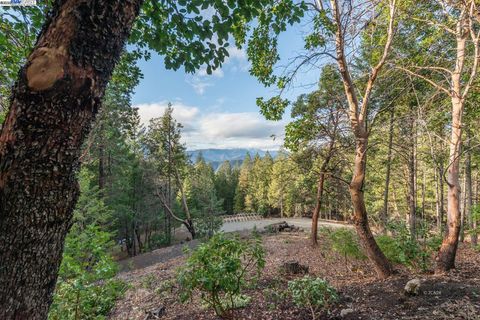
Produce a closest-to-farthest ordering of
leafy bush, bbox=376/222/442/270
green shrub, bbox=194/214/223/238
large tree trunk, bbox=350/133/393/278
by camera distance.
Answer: large tree trunk, bbox=350/133/393/278
leafy bush, bbox=376/222/442/270
green shrub, bbox=194/214/223/238

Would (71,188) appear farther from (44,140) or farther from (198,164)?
(198,164)

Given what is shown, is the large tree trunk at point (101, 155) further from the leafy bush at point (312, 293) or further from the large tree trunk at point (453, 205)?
the large tree trunk at point (453, 205)

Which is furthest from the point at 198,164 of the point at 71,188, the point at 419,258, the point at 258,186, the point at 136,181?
the point at 71,188

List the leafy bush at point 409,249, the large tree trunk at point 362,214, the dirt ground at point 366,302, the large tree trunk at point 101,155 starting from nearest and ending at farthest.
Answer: the dirt ground at point 366,302, the large tree trunk at point 362,214, the leafy bush at point 409,249, the large tree trunk at point 101,155

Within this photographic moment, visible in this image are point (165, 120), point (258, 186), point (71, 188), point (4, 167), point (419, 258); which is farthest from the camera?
point (258, 186)

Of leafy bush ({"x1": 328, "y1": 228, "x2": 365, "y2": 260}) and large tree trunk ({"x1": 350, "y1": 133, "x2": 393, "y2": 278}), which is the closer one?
large tree trunk ({"x1": 350, "y1": 133, "x2": 393, "y2": 278})

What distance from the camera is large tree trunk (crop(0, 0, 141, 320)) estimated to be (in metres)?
0.79

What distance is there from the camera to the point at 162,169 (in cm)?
1722

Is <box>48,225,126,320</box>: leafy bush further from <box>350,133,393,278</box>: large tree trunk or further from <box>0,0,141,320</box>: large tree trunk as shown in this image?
<box>350,133,393,278</box>: large tree trunk

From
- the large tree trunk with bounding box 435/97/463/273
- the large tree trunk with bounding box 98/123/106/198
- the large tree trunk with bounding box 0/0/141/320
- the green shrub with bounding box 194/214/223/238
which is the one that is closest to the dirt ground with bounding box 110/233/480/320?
the large tree trunk with bounding box 435/97/463/273

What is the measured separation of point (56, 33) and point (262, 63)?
315 cm

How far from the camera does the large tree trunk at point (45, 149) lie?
0.79m

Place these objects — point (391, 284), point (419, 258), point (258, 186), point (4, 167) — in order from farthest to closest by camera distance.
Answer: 1. point (258, 186)
2. point (419, 258)
3. point (391, 284)
4. point (4, 167)

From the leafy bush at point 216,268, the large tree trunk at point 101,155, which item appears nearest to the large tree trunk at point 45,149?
the leafy bush at point 216,268
